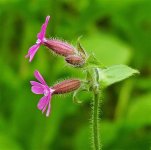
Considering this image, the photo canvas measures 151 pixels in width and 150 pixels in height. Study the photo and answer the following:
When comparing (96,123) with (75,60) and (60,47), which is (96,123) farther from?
(60,47)

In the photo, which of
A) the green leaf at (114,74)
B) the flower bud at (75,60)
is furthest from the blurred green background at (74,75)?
the flower bud at (75,60)

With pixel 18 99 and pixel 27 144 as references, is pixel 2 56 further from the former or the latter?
pixel 27 144

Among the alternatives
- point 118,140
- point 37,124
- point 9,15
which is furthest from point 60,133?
point 9,15

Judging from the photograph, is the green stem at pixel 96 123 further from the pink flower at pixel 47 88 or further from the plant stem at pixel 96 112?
the pink flower at pixel 47 88

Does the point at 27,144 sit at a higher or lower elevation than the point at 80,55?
lower

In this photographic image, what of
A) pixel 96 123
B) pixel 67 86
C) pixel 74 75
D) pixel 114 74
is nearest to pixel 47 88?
pixel 67 86

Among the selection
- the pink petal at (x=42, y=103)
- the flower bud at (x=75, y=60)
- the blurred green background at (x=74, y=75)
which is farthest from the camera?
the blurred green background at (x=74, y=75)
